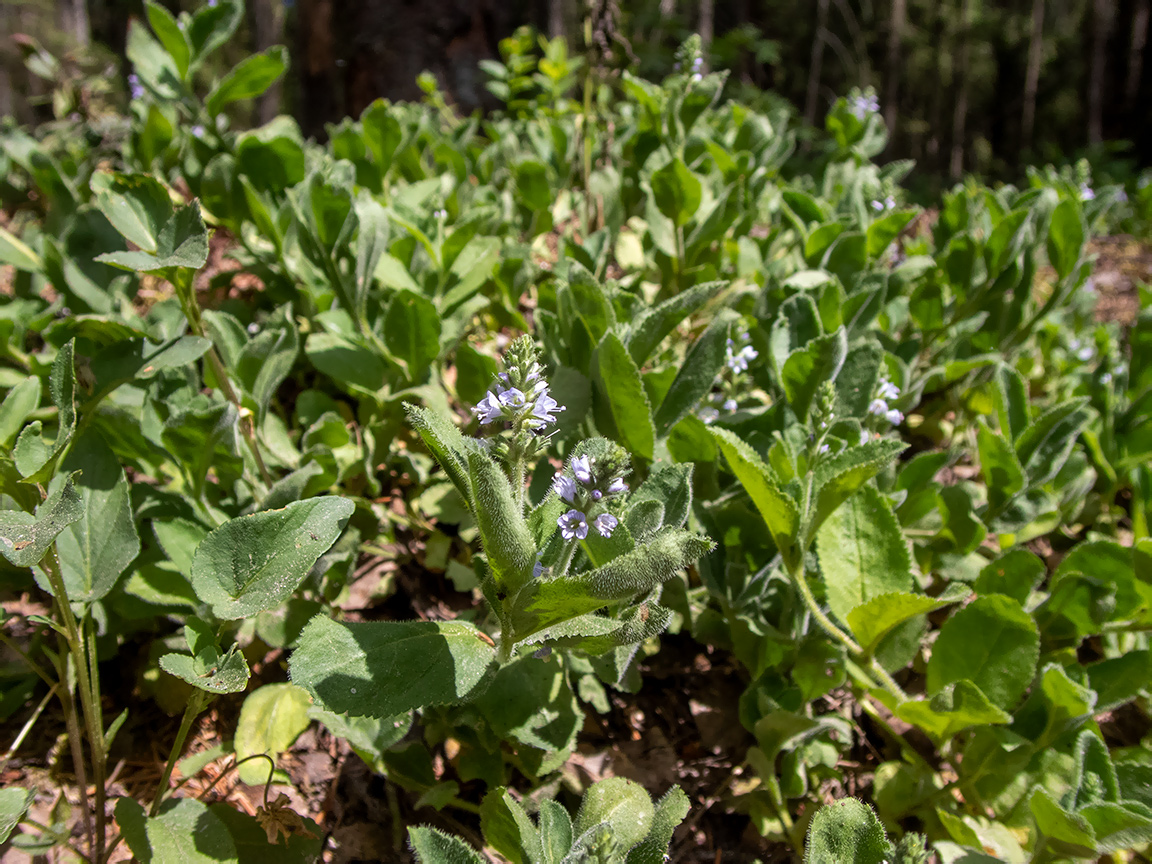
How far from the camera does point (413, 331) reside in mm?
1838

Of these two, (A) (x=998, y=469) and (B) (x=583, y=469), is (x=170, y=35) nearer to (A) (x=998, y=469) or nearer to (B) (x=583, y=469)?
(B) (x=583, y=469)

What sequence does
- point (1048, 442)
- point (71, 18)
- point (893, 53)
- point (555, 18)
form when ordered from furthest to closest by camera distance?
1. point (71, 18)
2. point (893, 53)
3. point (555, 18)
4. point (1048, 442)

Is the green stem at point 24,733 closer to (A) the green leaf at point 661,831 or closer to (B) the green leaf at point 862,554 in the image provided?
(A) the green leaf at point 661,831

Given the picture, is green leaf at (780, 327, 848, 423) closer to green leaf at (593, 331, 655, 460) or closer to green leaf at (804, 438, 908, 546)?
green leaf at (804, 438, 908, 546)

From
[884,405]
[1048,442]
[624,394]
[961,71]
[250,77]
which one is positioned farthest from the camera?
[961,71]

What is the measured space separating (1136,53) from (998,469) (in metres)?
17.4

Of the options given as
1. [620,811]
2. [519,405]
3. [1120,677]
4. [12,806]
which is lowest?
[1120,677]

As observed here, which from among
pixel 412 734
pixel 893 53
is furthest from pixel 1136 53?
pixel 412 734

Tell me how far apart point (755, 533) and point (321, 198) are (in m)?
1.27

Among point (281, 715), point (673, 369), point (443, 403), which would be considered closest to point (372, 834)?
point (281, 715)

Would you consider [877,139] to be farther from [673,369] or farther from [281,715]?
[281,715]

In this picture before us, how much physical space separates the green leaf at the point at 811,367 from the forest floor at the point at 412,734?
2.06ft

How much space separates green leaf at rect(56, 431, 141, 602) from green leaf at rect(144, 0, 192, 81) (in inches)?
55.8

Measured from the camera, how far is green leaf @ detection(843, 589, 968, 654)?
129 cm
